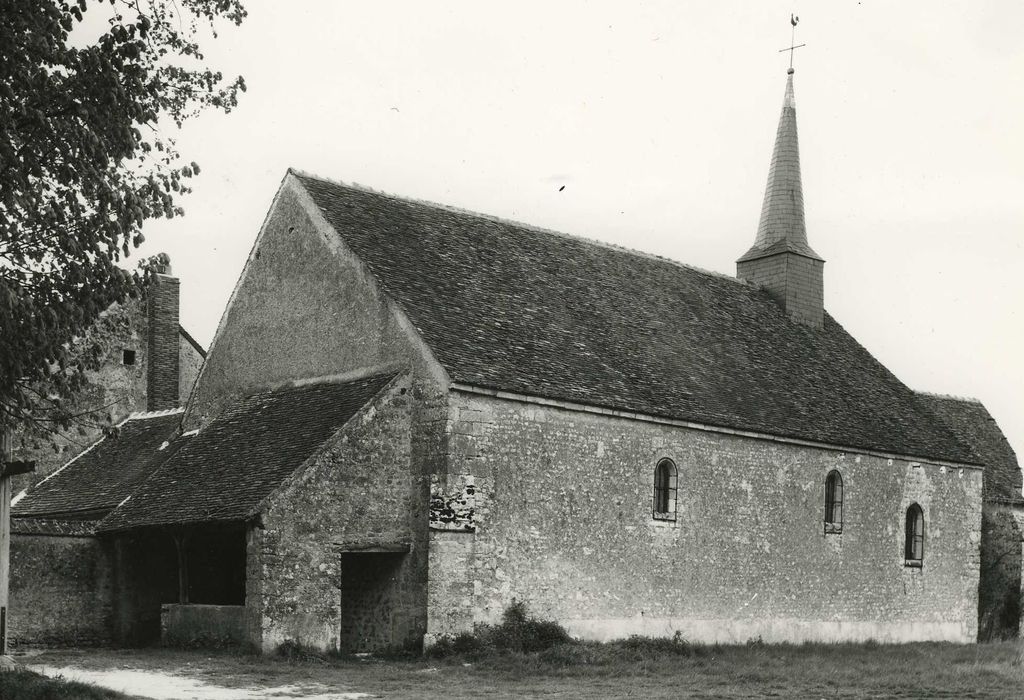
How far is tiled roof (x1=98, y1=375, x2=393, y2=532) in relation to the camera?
67.4 feet

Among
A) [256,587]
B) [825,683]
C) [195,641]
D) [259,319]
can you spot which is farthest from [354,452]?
[825,683]

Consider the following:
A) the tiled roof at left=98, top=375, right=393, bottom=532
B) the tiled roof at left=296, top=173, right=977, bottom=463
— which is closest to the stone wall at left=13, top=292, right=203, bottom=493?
the tiled roof at left=98, top=375, right=393, bottom=532

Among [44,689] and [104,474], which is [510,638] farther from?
[104,474]

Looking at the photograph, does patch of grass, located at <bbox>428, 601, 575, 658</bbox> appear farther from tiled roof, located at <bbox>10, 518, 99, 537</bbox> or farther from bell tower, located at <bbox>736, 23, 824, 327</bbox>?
bell tower, located at <bbox>736, 23, 824, 327</bbox>

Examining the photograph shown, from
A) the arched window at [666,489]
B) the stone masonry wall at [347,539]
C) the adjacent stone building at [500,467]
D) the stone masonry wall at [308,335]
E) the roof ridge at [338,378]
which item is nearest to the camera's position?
the stone masonry wall at [347,539]

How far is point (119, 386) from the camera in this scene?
109 ft

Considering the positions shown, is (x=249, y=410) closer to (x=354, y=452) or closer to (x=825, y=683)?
(x=354, y=452)

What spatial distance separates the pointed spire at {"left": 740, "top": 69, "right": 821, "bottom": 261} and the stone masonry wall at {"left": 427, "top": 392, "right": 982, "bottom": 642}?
7264mm

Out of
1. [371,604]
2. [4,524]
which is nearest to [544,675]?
[371,604]

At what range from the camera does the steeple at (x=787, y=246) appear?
33.4 meters

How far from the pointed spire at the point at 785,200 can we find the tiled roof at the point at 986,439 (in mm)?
6942

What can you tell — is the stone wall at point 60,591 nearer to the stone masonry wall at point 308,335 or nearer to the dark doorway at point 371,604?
the stone masonry wall at point 308,335

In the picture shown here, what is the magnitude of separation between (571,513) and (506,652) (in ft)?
9.78

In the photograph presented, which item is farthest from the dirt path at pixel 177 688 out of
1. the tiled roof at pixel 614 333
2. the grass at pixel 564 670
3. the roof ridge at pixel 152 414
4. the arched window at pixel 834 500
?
the arched window at pixel 834 500
